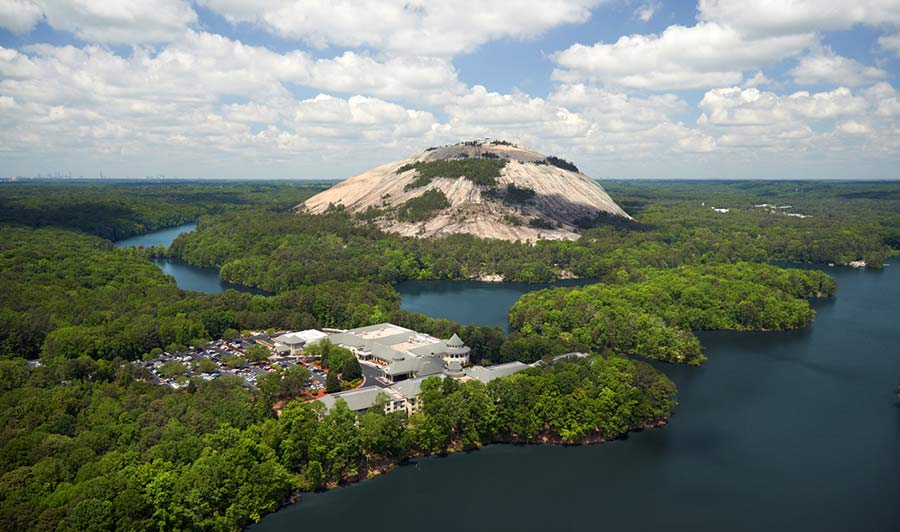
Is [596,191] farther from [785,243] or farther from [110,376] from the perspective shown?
[110,376]

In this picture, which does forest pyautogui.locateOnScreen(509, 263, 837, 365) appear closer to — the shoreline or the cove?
the shoreline

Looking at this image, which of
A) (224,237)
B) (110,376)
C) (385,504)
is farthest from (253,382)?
(224,237)

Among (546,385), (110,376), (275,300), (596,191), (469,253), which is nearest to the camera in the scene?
(546,385)

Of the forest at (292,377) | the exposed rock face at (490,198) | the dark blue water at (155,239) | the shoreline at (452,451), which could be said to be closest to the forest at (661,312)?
the forest at (292,377)

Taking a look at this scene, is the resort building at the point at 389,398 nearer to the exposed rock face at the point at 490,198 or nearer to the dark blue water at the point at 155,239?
the exposed rock face at the point at 490,198

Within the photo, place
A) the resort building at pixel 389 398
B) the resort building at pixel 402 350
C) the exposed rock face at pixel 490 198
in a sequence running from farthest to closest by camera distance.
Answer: the exposed rock face at pixel 490 198
the resort building at pixel 402 350
the resort building at pixel 389 398

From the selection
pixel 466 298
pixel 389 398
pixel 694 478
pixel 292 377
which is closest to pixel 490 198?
pixel 466 298
